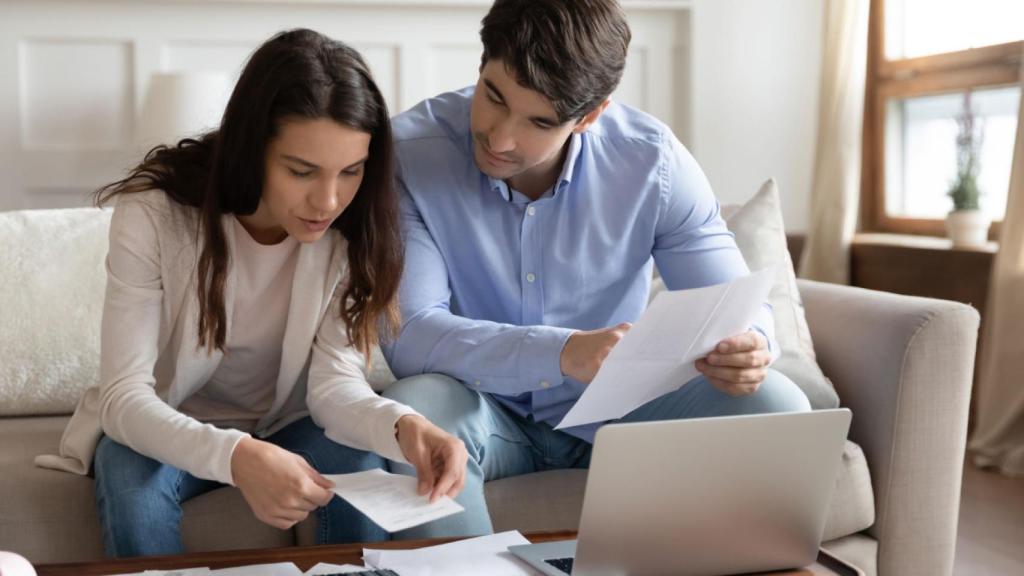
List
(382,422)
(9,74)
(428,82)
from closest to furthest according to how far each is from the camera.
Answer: (382,422)
(9,74)
(428,82)

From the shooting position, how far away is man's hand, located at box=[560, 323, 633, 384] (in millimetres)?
1527

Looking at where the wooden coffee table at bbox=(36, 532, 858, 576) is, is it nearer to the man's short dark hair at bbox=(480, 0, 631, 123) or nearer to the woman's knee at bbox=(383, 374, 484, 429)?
the woman's knee at bbox=(383, 374, 484, 429)

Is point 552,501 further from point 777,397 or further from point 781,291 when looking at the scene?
point 781,291

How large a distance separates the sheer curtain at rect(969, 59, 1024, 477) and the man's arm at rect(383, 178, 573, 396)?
1.89 m

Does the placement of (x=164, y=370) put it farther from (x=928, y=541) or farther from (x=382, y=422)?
(x=928, y=541)

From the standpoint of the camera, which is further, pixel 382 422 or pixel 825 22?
pixel 825 22

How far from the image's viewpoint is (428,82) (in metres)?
3.95

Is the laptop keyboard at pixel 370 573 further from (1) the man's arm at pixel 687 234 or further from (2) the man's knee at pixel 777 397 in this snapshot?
(1) the man's arm at pixel 687 234

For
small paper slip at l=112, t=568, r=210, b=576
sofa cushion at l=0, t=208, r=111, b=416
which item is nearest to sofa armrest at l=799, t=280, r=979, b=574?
small paper slip at l=112, t=568, r=210, b=576

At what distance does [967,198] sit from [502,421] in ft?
7.03

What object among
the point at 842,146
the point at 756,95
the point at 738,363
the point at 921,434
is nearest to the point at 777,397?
the point at 738,363

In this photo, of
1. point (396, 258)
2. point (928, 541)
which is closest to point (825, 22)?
point (928, 541)

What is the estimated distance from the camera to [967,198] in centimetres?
340

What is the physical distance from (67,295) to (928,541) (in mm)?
1448
